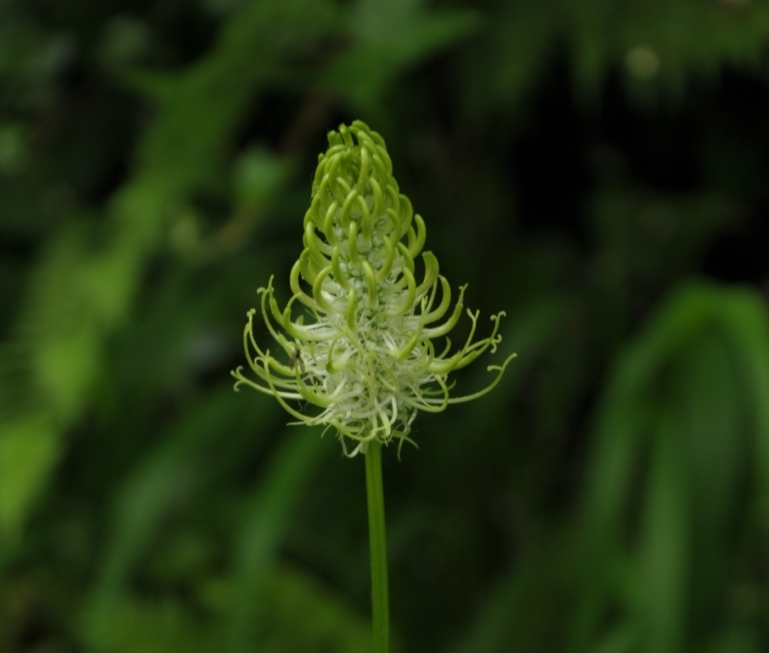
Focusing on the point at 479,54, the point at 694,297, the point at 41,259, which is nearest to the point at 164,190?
the point at 41,259

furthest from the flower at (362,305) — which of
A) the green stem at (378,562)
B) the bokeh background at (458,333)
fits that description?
the bokeh background at (458,333)

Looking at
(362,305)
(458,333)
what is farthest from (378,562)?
(458,333)

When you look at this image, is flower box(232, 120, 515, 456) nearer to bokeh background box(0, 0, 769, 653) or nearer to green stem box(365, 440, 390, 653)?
green stem box(365, 440, 390, 653)

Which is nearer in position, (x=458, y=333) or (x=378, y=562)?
(x=378, y=562)

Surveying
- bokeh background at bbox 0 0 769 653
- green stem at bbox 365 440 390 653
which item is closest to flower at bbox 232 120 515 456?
green stem at bbox 365 440 390 653

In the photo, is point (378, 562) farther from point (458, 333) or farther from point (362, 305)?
point (458, 333)

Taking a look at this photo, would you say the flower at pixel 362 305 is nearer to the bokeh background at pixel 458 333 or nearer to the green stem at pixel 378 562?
the green stem at pixel 378 562

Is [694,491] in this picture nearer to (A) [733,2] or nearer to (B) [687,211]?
(B) [687,211]
